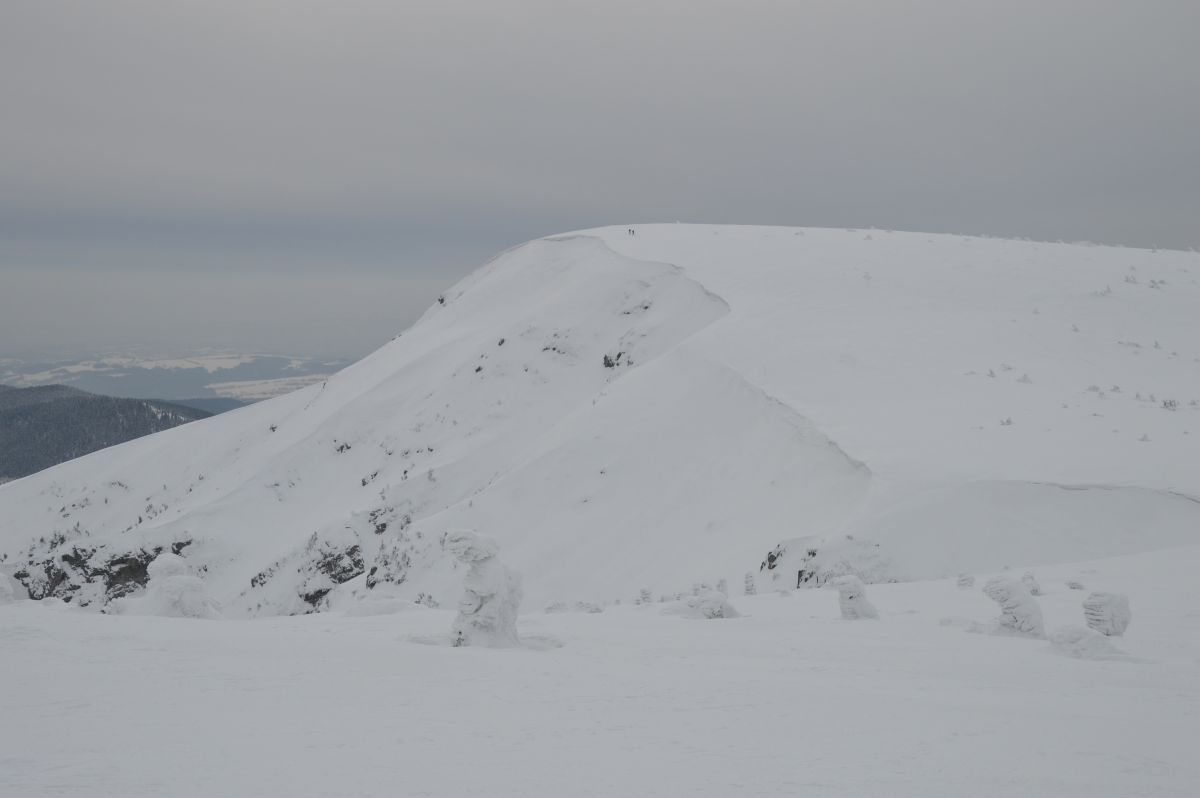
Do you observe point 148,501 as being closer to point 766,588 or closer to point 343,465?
point 343,465

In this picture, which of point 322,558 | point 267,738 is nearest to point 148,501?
point 322,558

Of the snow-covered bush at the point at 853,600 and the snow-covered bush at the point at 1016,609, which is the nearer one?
the snow-covered bush at the point at 1016,609

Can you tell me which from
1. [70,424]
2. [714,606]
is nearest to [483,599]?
[714,606]

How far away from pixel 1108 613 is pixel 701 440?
12152mm

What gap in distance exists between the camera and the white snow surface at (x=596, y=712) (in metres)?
4.76

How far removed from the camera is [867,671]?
283 inches

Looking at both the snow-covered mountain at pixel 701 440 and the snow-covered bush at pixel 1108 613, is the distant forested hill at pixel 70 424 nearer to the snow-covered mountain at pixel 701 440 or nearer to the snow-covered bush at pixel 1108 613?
the snow-covered mountain at pixel 701 440

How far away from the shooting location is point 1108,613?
7816 millimetres

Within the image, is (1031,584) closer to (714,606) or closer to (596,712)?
(714,606)

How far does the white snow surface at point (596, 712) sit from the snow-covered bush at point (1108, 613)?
281mm

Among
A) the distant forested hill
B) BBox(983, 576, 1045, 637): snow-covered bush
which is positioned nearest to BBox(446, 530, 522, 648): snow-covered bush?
BBox(983, 576, 1045, 637): snow-covered bush

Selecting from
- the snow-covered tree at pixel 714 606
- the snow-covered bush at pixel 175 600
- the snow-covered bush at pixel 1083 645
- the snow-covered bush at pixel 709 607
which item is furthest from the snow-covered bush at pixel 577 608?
the snow-covered bush at pixel 1083 645

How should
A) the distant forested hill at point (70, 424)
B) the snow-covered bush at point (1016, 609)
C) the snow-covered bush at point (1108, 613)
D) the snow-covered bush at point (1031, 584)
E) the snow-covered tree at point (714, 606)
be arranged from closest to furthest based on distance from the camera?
the snow-covered bush at point (1108, 613), the snow-covered bush at point (1016, 609), the snow-covered bush at point (1031, 584), the snow-covered tree at point (714, 606), the distant forested hill at point (70, 424)

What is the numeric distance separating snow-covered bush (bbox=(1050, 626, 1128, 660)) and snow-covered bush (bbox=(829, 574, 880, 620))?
2.14m
